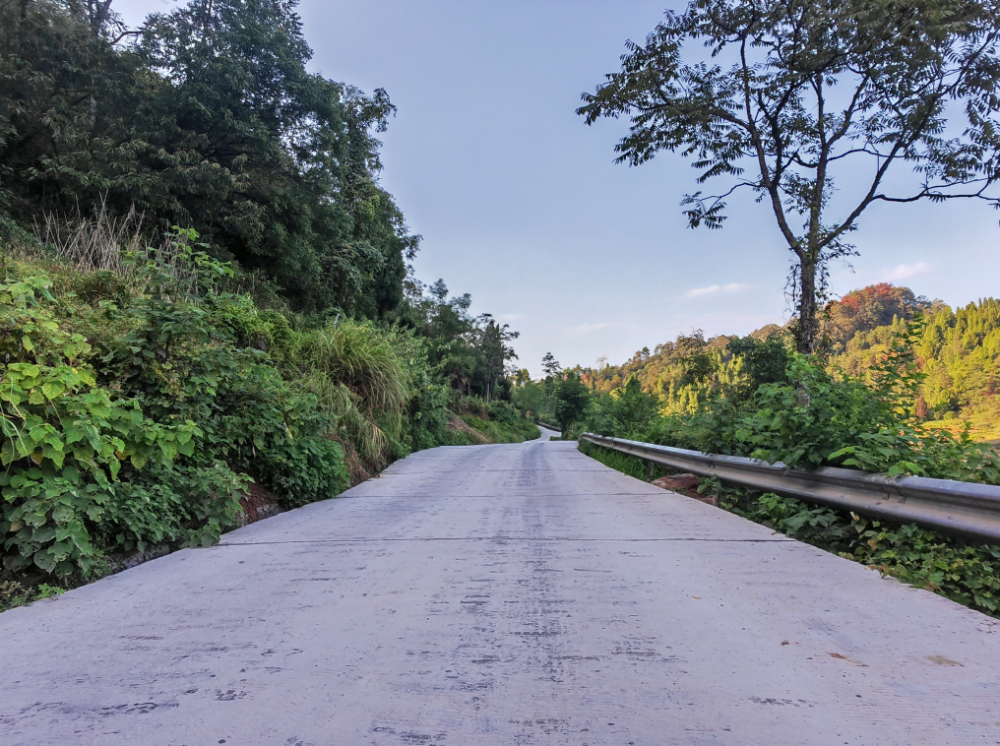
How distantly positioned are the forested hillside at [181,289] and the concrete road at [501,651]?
667mm

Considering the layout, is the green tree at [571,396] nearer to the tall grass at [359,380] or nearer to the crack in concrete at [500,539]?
the tall grass at [359,380]

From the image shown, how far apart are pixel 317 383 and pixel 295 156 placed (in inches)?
403

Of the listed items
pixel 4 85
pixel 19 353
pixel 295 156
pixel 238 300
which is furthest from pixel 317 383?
pixel 4 85

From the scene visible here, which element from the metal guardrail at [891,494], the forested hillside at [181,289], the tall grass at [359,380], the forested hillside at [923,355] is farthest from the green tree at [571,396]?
the metal guardrail at [891,494]

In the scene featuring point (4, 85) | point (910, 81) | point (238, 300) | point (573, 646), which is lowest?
point (573, 646)

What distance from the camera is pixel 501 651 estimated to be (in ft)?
7.48

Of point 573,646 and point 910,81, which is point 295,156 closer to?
point 910,81

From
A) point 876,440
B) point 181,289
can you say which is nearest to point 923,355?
point 876,440

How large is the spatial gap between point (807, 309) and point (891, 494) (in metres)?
9.47

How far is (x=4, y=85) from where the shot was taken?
13.6 meters

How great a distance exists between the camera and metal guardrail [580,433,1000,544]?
2842 millimetres

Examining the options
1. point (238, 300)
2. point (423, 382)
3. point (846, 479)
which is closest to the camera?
point (846, 479)

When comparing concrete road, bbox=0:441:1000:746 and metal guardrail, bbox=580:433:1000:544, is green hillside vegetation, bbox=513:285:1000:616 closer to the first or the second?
metal guardrail, bbox=580:433:1000:544

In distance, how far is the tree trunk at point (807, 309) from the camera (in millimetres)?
11766
